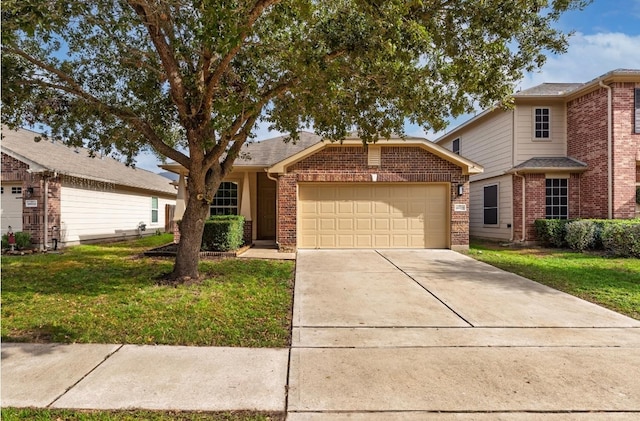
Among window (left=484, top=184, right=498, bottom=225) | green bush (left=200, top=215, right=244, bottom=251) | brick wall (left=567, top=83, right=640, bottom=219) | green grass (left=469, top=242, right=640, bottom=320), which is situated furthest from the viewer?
window (left=484, top=184, right=498, bottom=225)

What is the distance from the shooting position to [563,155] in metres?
14.1

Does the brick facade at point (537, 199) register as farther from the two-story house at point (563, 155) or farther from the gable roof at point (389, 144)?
the gable roof at point (389, 144)

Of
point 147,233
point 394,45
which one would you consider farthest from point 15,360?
point 147,233

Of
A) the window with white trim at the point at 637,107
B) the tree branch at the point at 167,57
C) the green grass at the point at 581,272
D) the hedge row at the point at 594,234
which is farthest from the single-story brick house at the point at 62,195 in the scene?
the window with white trim at the point at 637,107

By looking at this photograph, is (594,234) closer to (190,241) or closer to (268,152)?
(268,152)

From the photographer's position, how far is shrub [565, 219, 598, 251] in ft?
38.3

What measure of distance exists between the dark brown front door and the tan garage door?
2.26m

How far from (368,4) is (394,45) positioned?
0.66 m

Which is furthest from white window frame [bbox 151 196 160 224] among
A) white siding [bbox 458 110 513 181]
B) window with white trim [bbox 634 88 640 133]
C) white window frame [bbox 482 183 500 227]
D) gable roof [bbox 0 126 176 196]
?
window with white trim [bbox 634 88 640 133]

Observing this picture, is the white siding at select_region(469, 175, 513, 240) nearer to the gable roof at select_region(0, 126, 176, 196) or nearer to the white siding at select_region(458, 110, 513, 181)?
the white siding at select_region(458, 110, 513, 181)

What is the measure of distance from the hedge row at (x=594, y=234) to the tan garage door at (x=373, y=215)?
4003 millimetres

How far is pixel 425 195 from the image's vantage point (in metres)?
12.4

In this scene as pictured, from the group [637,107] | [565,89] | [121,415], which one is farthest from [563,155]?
[121,415]

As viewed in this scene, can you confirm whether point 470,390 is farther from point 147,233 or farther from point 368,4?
point 147,233
